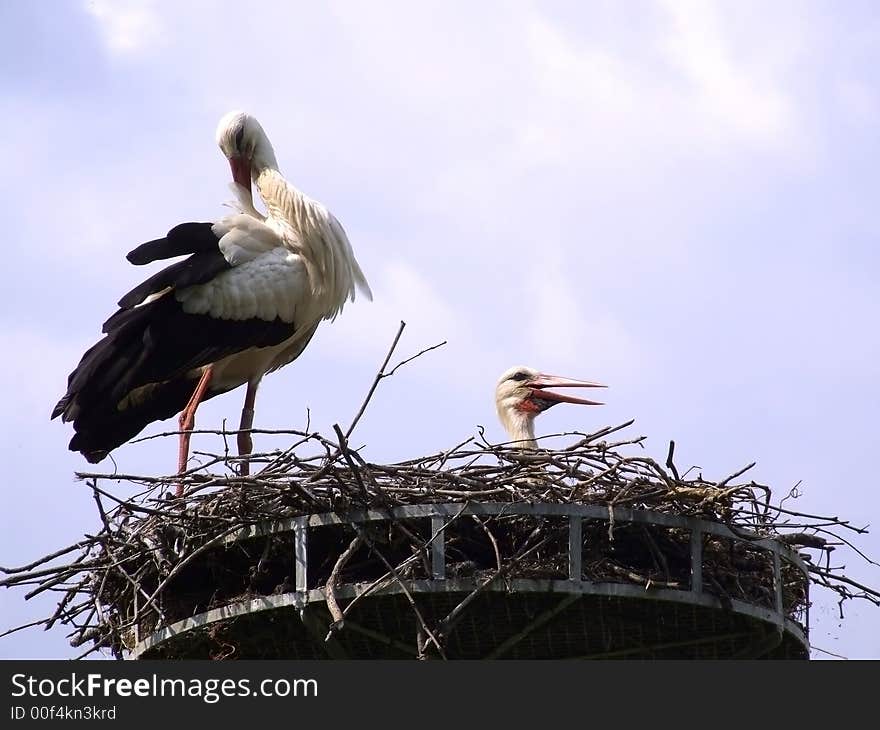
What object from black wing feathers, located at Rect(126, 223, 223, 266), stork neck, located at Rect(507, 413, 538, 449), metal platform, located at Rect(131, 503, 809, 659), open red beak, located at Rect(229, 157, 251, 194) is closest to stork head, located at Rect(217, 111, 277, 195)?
open red beak, located at Rect(229, 157, 251, 194)

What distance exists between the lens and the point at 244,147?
1199 centimetres

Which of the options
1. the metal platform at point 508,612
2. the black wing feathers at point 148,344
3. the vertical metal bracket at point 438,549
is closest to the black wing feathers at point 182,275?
the black wing feathers at point 148,344

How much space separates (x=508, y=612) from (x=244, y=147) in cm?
417

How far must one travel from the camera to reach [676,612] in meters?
8.84

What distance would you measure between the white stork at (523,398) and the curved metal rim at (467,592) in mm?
2428

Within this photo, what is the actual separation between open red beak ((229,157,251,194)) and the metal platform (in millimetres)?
3601

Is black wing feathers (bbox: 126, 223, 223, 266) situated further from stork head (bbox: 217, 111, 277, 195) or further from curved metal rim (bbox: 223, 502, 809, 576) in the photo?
curved metal rim (bbox: 223, 502, 809, 576)

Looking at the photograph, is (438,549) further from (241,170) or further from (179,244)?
(241,170)

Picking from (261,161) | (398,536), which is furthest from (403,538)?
(261,161)

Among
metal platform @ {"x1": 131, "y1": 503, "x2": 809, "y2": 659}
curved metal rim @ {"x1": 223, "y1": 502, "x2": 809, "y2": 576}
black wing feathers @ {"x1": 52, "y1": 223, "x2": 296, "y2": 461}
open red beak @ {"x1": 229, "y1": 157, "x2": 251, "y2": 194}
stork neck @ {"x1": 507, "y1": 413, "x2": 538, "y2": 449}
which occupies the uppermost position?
open red beak @ {"x1": 229, "y1": 157, "x2": 251, "y2": 194}

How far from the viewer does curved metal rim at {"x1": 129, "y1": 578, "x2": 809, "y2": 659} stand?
843cm

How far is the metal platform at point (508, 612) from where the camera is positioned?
8.48 metres

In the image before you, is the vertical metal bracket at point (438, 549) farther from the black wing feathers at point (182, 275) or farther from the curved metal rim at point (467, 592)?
the black wing feathers at point (182, 275)
